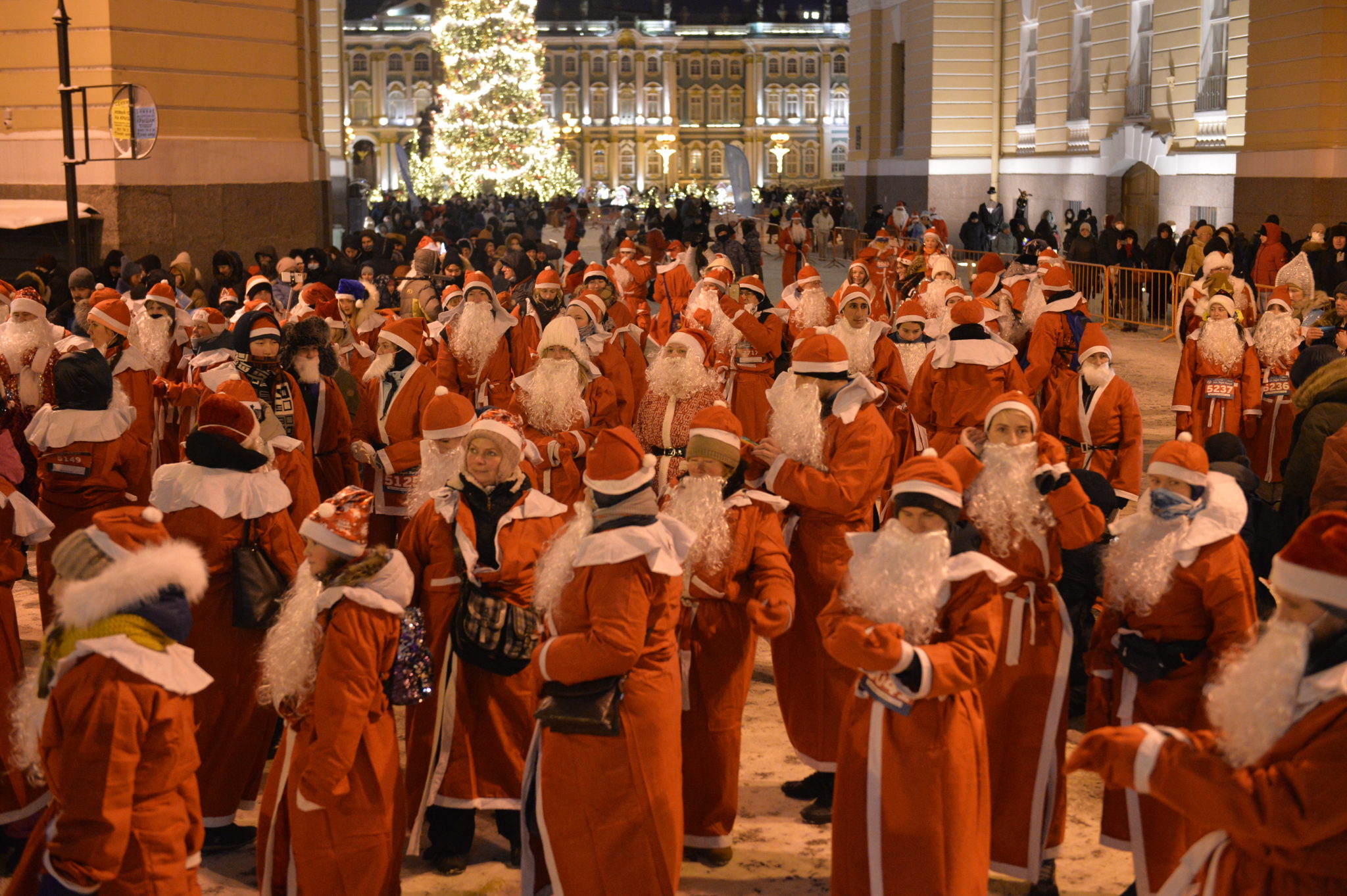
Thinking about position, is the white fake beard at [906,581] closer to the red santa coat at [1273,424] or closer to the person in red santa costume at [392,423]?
the person in red santa costume at [392,423]

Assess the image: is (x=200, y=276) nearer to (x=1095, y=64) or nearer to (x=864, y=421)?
(x=864, y=421)

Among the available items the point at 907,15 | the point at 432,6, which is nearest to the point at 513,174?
the point at 907,15

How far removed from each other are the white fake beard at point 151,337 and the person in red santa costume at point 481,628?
509cm

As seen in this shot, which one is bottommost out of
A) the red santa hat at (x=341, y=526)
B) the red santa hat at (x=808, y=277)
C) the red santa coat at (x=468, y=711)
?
the red santa coat at (x=468, y=711)

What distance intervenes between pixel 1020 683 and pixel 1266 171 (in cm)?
2062

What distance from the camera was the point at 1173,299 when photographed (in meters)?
20.1

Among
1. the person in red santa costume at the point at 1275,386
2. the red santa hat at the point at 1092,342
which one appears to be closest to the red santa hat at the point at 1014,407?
the red santa hat at the point at 1092,342

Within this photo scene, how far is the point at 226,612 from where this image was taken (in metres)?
5.16

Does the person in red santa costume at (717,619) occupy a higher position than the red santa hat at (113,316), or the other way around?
the red santa hat at (113,316)

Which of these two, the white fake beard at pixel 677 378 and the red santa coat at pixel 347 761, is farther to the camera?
the white fake beard at pixel 677 378

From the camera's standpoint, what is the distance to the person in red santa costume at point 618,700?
4.23 m

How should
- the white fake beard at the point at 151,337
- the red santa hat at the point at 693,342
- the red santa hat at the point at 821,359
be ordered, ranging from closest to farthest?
the red santa hat at the point at 821,359
the red santa hat at the point at 693,342
the white fake beard at the point at 151,337

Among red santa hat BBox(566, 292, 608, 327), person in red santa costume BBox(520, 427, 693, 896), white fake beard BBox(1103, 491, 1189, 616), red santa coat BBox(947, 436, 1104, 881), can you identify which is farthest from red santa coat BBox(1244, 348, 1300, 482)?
person in red santa costume BBox(520, 427, 693, 896)

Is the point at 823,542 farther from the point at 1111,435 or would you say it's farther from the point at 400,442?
the point at 1111,435
